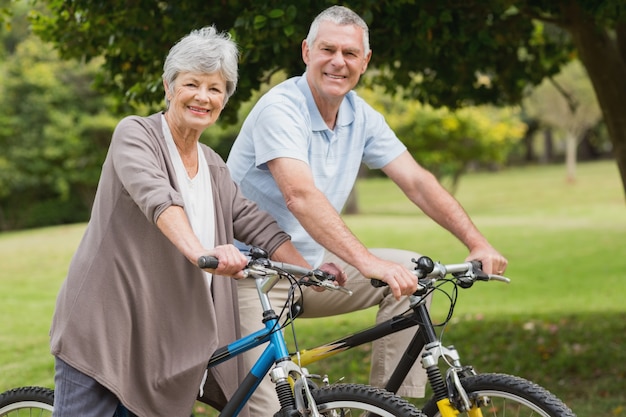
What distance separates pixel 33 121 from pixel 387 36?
75.6 feet

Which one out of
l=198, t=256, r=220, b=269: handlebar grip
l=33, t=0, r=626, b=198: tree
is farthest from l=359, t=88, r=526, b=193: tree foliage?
l=198, t=256, r=220, b=269: handlebar grip

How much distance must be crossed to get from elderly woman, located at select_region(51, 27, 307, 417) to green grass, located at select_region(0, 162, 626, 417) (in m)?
3.83

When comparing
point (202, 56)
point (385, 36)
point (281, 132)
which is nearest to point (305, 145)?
point (281, 132)

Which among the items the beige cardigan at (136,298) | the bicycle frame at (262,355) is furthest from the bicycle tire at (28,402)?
the bicycle frame at (262,355)

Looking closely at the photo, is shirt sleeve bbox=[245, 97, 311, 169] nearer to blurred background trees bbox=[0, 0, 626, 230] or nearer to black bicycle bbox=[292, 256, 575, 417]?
black bicycle bbox=[292, 256, 575, 417]

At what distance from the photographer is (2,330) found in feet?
38.9

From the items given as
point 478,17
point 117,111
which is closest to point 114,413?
point 478,17

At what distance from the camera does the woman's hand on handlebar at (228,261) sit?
298cm

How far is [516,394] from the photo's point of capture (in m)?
3.13

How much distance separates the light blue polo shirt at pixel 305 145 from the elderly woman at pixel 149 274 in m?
0.30

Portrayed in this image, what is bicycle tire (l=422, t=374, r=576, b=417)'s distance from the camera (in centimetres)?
310

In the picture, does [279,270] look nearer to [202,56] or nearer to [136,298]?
[136,298]

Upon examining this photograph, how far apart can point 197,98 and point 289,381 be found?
0.99 m

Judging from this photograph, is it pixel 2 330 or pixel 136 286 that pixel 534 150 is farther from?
pixel 136 286
